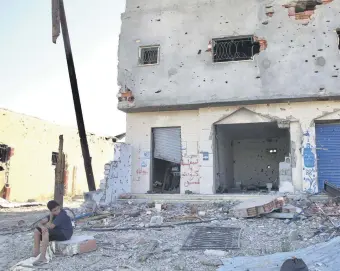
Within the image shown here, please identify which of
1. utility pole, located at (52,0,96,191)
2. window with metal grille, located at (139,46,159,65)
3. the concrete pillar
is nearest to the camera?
utility pole, located at (52,0,96,191)

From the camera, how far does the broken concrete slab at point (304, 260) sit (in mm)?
4547

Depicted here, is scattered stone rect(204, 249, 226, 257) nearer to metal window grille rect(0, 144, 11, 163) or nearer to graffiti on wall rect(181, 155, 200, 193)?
graffiti on wall rect(181, 155, 200, 193)

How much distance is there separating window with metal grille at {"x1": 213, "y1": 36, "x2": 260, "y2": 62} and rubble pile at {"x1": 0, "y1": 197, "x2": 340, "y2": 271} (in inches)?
191

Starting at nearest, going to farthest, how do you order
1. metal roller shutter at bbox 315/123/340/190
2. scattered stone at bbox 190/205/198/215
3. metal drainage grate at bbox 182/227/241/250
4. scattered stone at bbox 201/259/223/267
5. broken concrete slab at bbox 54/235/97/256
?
scattered stone at bbox 201/259/223/267 < broken concrete slab at bbox 54/235/97/256 < metal drainage grate at bbox 182/227/241/250 < scattered stone at bbox 190/205/198/215 < metal roller shutter at bbox 315/123/340/190

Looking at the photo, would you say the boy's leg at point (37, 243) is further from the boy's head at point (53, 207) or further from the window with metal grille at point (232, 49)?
the window with metal grille at point (232, 49)

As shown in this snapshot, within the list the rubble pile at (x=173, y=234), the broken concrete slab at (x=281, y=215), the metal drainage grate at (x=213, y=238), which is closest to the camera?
the rubble pile at (x=173, y=234)

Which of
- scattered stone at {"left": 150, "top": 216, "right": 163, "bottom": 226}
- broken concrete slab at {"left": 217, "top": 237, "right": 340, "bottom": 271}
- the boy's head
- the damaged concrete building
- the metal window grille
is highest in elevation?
the damaged concrete building

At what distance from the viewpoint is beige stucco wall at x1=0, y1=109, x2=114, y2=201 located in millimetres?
15727

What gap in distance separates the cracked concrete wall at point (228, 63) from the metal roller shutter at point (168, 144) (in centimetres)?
97

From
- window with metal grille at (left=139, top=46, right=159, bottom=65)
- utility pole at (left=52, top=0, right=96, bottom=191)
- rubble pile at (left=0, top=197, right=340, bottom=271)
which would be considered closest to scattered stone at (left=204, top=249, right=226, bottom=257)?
rubble pile at (left=0, top=197, right=340, bottom=271)

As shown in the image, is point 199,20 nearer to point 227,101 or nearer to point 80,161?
point 227,101

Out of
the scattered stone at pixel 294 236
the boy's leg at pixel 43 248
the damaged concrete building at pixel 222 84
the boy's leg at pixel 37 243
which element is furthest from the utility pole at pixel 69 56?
the scattered stone at pixel 294 236

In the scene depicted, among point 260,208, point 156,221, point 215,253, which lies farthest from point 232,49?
point 215,253

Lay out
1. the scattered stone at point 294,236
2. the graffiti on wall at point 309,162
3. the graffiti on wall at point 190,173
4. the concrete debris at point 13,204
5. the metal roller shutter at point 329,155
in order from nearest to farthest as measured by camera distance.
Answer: the scattered stone at point 294,236, the graffiti on wall at point 309,162, the metal roller shutter at point 329,155, the graffiti on wall at point 190,173, the concrete debris at point 13,204
